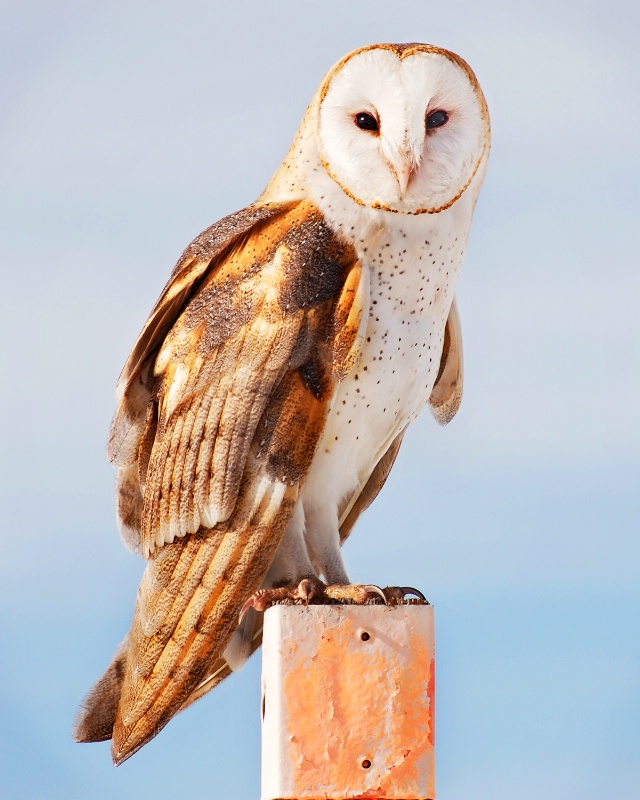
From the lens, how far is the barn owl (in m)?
3.55

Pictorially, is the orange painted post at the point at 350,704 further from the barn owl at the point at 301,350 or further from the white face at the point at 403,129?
the white face at the point at 403,129

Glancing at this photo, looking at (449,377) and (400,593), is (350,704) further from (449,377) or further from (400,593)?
(449,377)

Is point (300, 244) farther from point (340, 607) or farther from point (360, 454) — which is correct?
point (340, 607)

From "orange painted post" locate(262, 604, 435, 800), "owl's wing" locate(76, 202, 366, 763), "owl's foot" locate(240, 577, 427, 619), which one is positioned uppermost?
"owl's wing" locate(76, 202, 366, 763)

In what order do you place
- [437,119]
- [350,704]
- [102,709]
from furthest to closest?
[102,709], [437,119], [350,704]

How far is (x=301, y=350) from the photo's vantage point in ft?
11.7

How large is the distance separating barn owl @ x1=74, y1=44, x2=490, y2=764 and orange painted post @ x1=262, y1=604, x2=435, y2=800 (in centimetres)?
17

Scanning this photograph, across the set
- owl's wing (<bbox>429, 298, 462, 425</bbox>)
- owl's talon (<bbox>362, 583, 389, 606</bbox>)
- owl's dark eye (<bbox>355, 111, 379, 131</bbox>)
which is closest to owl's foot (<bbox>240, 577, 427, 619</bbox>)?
owl's talon (<bbox>362, 583, 389, 606</bbox>)

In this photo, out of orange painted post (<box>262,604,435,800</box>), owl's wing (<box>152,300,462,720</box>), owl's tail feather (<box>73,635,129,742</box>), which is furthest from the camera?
owl's wing (<box>152,300,462,720</box>)

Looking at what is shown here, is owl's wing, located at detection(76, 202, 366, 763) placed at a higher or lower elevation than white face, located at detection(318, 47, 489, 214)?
lower

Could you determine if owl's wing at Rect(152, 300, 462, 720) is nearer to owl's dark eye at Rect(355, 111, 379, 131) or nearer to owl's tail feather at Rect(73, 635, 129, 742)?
owl's tail feather at Rect(73, 635, 129, 742)

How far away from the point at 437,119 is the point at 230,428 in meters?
1.04

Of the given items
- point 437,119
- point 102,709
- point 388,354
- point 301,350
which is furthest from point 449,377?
point 102,709

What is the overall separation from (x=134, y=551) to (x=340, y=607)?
3.10ft
